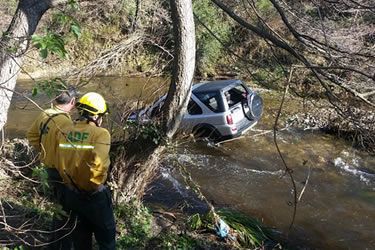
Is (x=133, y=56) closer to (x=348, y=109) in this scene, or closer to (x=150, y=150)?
(x=150, y=150)

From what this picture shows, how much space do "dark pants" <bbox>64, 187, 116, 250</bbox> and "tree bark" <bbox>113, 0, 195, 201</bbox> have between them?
163cm

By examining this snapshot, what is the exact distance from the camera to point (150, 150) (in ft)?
16.6

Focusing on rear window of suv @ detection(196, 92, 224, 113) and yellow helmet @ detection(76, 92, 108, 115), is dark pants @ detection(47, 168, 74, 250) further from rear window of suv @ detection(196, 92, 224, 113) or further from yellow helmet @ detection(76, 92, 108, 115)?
rear window of suv @ detection(196, 92, 224, 113)

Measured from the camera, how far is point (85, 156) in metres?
3.25

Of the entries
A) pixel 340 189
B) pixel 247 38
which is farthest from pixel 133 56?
pixel 340 189

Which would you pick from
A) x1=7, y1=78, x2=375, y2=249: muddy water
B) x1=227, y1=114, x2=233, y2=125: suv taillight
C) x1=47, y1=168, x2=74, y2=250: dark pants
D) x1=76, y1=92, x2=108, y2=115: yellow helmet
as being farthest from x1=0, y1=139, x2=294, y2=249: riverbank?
x1=227, y1=114, x2=233, y2=125: suv taillight

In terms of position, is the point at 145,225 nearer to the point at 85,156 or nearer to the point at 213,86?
the point at 85,156

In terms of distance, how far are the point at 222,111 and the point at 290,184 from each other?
259 centimetres

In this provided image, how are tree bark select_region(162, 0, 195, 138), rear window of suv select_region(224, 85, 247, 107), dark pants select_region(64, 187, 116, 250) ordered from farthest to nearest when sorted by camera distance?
rear window of suv select_region(224, 85, 247, 107) → tree bark select_region(162, 0, 195, 138) → dark pants select_region(64, 187, 116, 250)

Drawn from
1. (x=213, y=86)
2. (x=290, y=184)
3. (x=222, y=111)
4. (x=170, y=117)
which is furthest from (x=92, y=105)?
(x=213, y=86)

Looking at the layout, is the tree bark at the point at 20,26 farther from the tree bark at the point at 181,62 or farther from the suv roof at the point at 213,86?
the suv roof at the point at 213,86

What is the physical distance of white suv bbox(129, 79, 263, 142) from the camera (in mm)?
9594

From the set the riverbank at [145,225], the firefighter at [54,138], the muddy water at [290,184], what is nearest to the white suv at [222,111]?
the muddy water at [290,184]

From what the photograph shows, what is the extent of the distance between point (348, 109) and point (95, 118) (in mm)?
2522
